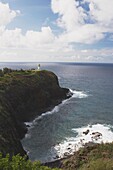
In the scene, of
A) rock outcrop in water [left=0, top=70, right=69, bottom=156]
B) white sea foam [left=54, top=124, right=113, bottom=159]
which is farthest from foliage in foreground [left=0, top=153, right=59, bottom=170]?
white sea foam [left=54, top=124, right=113, bottom=159]

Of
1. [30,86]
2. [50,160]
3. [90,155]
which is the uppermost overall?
[30,86]

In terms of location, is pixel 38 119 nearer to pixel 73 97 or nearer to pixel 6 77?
pixel 6 77

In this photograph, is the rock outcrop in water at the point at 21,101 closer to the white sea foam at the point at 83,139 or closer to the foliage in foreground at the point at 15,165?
the white sea foam at the point at 83,139

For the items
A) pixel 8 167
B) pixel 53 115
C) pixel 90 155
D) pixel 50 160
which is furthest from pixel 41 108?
pixel 8 167

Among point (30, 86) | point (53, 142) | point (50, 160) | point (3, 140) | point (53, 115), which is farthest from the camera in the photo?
point (30, 86)

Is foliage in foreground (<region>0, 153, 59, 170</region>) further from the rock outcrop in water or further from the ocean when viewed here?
the ocean

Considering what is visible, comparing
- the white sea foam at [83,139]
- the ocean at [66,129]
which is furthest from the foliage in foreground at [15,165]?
the white sea foam at [83,139]
